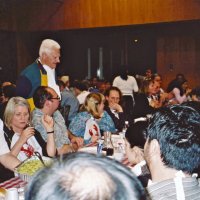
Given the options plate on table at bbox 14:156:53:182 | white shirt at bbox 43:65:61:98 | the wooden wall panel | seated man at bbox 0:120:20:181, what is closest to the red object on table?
plate on table at bbox 14:156:53:182

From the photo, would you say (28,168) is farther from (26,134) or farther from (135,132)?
(135,132)

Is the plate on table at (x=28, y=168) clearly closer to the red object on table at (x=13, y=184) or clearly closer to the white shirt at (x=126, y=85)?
the red object on table at (x=13, y=184)

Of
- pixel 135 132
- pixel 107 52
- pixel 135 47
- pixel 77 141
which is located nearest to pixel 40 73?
pixel 77 141

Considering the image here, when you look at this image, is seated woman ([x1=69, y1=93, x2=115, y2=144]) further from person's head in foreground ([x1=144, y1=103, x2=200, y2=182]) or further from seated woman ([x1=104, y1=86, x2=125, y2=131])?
person's head in foreground ([x1=144, y1=103, x2=200, y2=182])

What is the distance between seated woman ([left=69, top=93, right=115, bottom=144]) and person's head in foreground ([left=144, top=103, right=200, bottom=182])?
7.70 feet

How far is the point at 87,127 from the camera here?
4.11 metres

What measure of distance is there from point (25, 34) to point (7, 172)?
7940 mm

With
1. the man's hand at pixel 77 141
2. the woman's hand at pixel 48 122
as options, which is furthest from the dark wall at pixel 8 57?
the woman's hand at pixel 48 122

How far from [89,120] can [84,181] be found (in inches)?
134

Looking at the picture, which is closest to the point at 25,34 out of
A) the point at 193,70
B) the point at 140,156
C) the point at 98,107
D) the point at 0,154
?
the point at 193,70

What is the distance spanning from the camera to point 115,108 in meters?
5.13

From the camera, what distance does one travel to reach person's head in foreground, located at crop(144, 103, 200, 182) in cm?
155

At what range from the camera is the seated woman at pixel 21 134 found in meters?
2.92

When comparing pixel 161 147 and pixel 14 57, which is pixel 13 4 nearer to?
pixel 14 57
